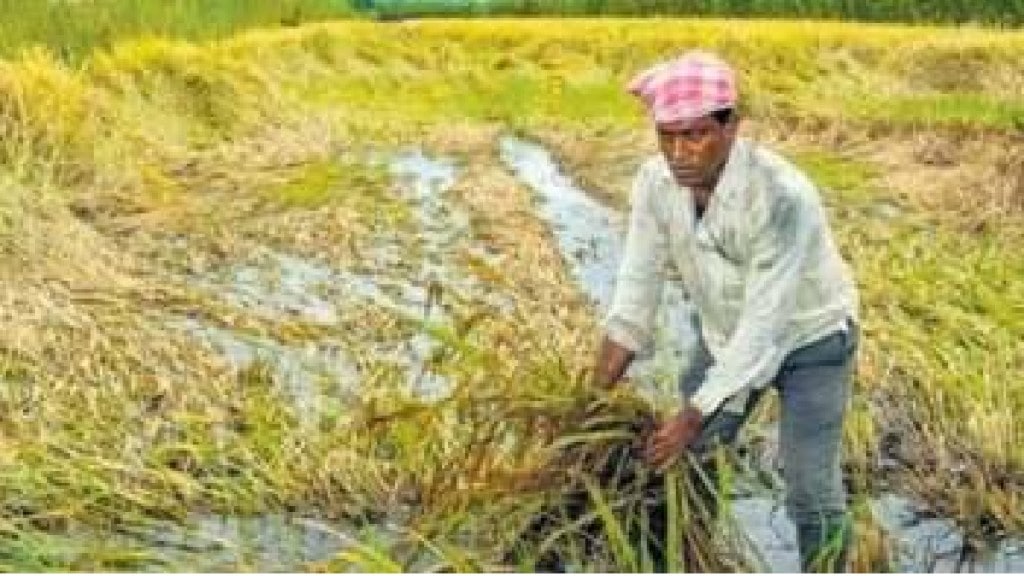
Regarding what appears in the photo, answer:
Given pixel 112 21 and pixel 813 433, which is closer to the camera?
pixel 813 433

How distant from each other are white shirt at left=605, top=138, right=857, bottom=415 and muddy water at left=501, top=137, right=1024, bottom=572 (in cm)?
37

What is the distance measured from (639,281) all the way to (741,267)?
0.37 feet

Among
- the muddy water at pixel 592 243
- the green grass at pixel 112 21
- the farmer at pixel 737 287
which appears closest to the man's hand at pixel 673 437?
the farmer at pixel 737 287

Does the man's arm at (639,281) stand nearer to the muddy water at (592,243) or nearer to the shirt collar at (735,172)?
the shirt collar at (735,172)

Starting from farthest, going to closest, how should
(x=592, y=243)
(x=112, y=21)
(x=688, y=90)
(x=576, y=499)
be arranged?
1. (x=112, y=21)
2. (x=592, y=243)
3. (x=576, y=499)
4. (x=688, y=90)

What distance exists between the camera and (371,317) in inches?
155

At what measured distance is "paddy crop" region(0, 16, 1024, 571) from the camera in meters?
2.77

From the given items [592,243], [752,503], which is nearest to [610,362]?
[752,503]

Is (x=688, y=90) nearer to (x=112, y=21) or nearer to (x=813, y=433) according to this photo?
(x=813, y=433)

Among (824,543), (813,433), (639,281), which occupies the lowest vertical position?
(824,543)

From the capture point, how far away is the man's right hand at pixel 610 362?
2570 mm

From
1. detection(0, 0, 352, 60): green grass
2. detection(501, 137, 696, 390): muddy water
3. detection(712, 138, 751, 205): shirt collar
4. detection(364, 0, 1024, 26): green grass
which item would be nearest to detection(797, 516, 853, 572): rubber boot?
detection(712, 138, 751, 205): shirt collar

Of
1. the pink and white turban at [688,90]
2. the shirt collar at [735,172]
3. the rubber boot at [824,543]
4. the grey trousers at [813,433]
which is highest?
the pink and white turban at [688,90]

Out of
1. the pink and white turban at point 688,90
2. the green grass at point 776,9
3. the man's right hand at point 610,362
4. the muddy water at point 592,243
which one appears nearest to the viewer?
the pink and white turban at point 688,90
